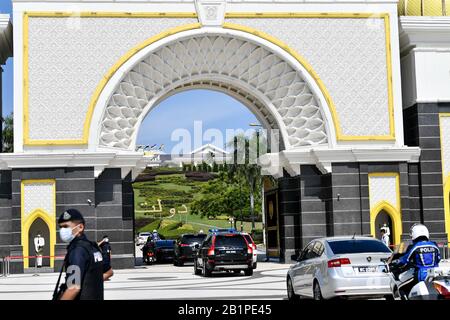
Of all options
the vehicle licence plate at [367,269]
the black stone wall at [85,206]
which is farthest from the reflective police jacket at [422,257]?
the black stone wall at [85,206]

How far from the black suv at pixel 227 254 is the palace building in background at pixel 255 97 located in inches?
293

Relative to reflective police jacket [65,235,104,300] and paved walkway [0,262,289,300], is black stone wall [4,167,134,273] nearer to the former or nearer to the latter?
paved walkway [0,262,289,300]

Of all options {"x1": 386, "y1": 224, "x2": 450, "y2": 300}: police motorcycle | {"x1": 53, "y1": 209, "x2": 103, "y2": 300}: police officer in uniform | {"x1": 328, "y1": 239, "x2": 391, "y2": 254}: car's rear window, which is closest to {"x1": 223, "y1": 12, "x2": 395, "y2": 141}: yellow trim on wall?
{"x1": 328, "y1": 239, "x2": 391, "y2": 254}: car's rear window

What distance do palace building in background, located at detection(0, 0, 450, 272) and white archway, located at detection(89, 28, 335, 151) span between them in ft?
0.18

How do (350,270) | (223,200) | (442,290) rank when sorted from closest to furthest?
1. (442,290)
2. (350,270)
3. (223,200)

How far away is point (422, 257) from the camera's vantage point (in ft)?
37.9

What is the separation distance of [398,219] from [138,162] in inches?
454

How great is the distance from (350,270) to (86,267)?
27.4 feet

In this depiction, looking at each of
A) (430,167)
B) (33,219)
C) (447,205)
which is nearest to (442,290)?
(33,219)

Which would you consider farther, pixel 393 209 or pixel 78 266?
pixel 393 209

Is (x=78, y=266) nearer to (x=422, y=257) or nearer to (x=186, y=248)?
(x=422, y=257)

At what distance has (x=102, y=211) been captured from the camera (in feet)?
111
